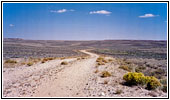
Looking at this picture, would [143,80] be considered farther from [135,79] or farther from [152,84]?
[152,84]

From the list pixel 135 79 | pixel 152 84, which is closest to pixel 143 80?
pixel 135 79

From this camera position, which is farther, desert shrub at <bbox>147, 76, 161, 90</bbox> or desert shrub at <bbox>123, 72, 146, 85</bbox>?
desert shrub at <bbox>123, 72, 146, 85</bbox>

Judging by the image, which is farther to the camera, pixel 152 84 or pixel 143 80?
pixel 143 80

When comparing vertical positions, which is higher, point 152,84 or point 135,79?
point 135,79

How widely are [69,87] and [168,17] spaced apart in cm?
561

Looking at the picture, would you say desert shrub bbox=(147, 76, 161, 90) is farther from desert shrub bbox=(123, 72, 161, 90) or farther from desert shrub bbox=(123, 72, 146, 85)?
desert shrub bbox=(123, 72, 146, 85)

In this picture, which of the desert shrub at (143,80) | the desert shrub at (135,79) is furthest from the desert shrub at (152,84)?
the desert shrub at (135,79)

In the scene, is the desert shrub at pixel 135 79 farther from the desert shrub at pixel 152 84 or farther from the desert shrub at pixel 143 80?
the desert shrub at pixel 152 84

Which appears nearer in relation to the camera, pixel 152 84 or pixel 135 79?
pixel 152 84

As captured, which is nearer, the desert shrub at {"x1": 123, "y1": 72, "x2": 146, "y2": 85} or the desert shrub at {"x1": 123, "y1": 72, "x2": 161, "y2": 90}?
the desert shrub at {"x1": 123, "y1": 72, "x2": 161, "y2": 90}

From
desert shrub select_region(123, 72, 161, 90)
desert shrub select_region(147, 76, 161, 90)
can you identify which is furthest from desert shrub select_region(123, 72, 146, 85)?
desert shrub select_region(147, 76, 161, 90)

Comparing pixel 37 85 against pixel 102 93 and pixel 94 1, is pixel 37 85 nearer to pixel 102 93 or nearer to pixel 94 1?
pixel 102 93

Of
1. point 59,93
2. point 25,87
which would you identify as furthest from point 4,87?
point 59,93

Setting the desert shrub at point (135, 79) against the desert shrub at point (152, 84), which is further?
the desert shrub at point (135, 79)
